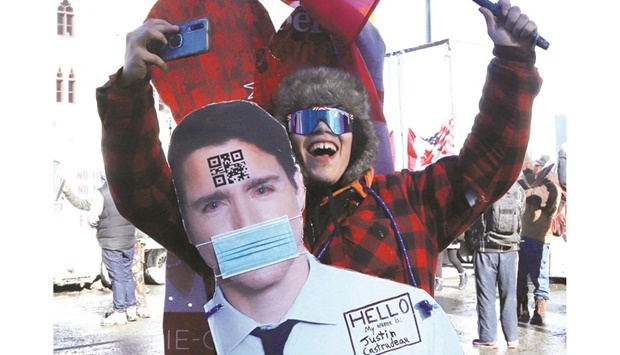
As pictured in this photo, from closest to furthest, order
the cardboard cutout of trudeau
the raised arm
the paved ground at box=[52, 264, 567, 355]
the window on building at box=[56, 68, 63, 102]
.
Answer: the raised arm
the cardboard cutout of trudeau
the window on building at box=[56, 68, 63, 102]
the paved ground at box=[52, 264, 567, 355]

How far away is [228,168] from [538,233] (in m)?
1.24

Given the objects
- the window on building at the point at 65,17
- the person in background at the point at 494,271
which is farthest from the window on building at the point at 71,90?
the person in background at the point at 494,271

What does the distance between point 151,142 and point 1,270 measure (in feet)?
2.08

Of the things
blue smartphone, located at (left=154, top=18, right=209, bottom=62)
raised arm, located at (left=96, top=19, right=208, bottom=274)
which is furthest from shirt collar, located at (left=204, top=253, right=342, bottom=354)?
blue smartphone, located at (left=154, top=18, right=209, bottom=62)

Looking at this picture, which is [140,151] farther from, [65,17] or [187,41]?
[65,17]

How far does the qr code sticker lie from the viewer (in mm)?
2480

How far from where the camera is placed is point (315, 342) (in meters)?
Answer: 2.53

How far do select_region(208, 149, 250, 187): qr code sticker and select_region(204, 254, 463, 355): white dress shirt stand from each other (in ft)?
0.98

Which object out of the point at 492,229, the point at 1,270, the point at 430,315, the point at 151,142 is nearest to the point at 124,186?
the point at 151,142

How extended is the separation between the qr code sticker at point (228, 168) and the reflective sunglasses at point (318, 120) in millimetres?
165

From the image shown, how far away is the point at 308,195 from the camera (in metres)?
2.54

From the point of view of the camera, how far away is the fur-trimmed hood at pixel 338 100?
2531 millimetres

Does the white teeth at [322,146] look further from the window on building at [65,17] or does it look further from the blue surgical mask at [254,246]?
the window on building at [65,17]

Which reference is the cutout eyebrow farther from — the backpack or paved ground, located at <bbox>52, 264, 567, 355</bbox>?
the backpack
